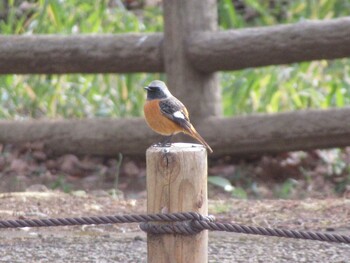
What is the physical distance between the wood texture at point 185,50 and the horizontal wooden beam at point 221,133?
0.63 ft

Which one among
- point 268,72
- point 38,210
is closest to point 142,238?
point 38,210

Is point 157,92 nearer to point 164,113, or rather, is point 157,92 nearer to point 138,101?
point 164,113

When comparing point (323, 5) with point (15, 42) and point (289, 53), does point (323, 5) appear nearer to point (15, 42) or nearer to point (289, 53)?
point (289, 53)

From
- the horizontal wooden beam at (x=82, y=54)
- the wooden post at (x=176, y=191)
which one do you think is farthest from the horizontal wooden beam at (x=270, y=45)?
the wooden post at (x=176, y=191)

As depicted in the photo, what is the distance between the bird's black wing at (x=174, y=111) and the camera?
430 centimetres

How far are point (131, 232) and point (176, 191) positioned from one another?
75.8 inches

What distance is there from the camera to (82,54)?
6.51m

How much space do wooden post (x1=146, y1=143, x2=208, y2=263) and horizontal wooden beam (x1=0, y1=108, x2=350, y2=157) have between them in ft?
11.2

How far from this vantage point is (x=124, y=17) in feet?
26.5

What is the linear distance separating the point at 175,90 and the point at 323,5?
114 inches

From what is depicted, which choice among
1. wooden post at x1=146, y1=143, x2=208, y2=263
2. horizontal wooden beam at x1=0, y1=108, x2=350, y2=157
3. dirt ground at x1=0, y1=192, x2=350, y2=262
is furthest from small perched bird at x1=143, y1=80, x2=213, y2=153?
horizontal wooden beam at x1=0, y1=108, x2=350, y2=157

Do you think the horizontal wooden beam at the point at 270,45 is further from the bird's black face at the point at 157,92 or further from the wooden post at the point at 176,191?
the wooden post at the point at 176,191

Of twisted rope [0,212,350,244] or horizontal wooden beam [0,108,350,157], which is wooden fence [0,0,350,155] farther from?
twisted rope [0,212,350,244]

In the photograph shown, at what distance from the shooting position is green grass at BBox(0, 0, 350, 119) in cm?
740
